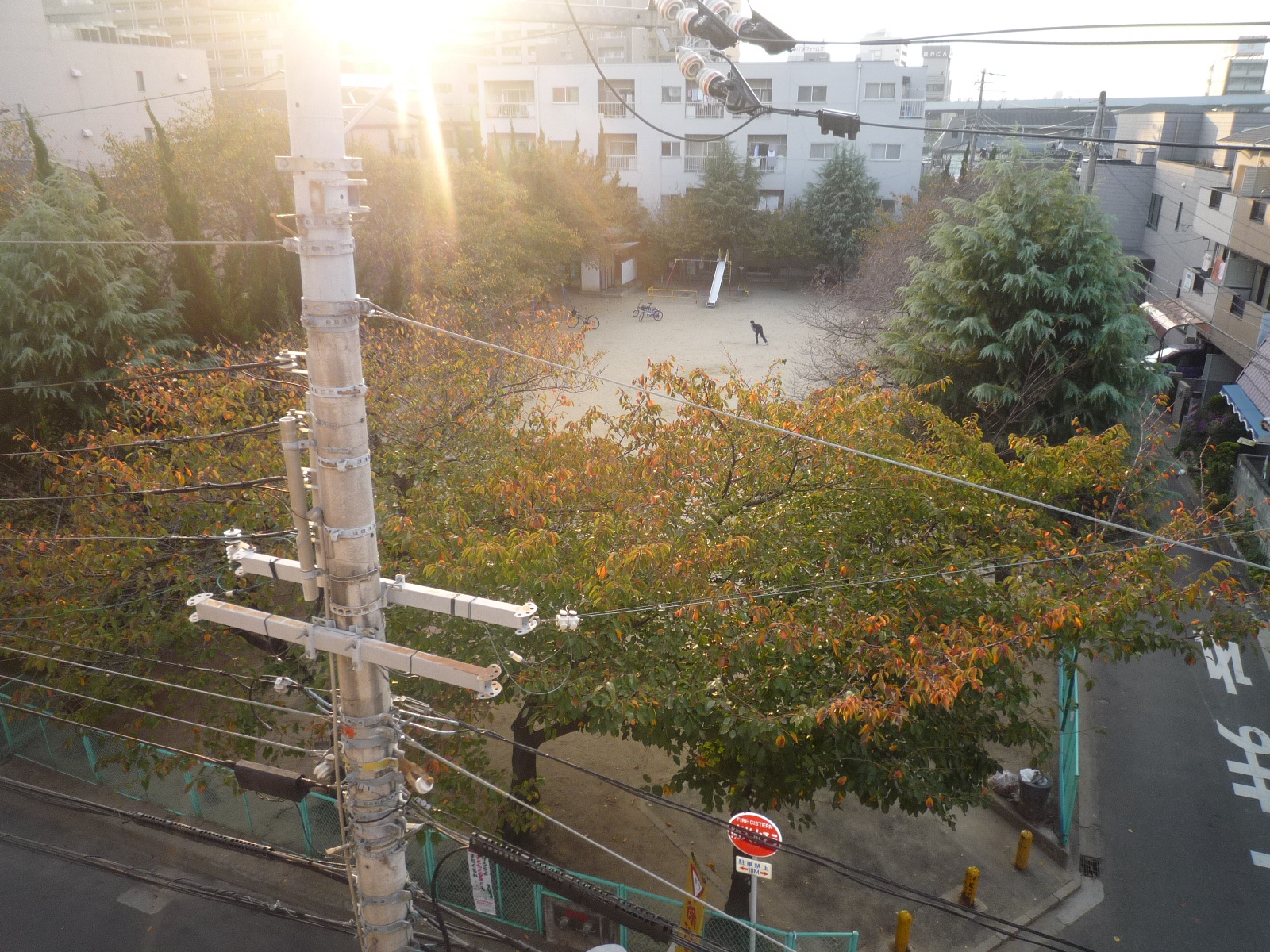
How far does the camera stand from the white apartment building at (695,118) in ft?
157

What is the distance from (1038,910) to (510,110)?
5065 centimetres

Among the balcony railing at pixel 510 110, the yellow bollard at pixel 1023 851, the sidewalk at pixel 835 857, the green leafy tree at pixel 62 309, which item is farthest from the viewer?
the balcony railing at pixel 510 110

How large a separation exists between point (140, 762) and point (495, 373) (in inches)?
340

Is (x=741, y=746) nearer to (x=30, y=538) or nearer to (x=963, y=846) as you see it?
(x=963, y=846)

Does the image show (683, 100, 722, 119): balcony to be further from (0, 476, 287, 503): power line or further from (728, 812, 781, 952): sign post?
(728, 812, 781, 952): sign post

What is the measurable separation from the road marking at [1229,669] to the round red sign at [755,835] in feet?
40.9

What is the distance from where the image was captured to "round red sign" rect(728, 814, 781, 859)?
278 inches

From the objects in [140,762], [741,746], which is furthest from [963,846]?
[140,762]

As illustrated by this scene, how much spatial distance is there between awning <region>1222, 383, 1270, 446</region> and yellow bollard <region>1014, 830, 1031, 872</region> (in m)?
10.8

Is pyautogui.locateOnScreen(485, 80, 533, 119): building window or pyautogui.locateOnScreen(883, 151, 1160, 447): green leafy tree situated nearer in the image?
pyautogui.locateOnScreen(883, 151, 1160, 447): green leafy tree

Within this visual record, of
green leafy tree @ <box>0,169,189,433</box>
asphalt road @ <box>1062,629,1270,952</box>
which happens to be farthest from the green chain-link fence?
green leafy tree @ <box>0,169,189,433</box>


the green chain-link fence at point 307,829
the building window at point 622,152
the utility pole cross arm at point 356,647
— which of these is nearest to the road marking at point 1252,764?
the green chain-link fence at point 307,829

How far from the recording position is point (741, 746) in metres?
8.99

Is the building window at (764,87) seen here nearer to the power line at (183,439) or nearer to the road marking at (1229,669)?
the road marking at (1229,669)
